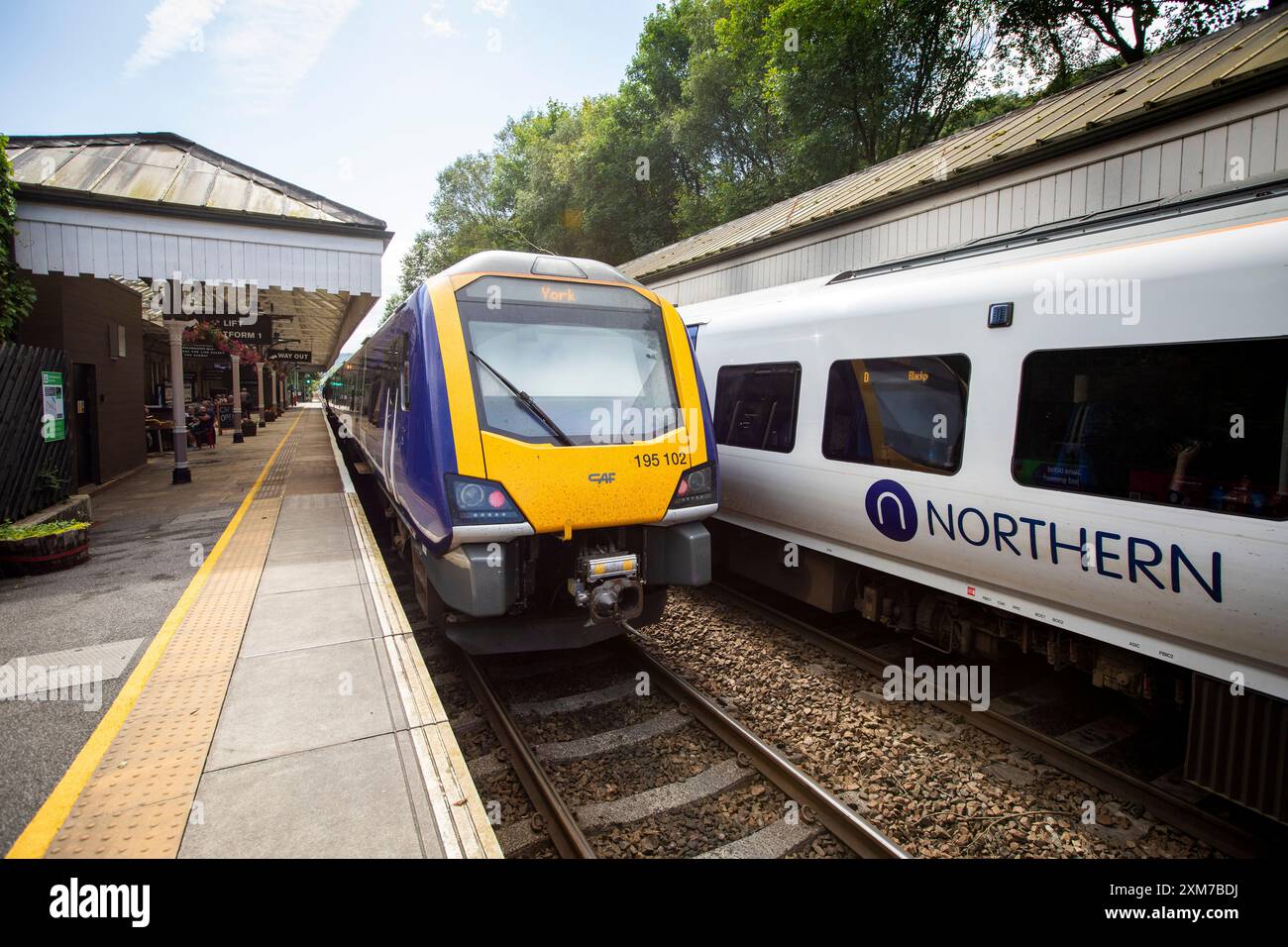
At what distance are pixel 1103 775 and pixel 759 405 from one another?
3.96m

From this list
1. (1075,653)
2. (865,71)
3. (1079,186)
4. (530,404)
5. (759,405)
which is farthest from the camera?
(865,71)

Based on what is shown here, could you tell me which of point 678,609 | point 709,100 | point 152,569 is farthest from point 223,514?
point 709,100

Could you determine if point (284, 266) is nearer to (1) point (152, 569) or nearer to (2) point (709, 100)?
(1) point (152, 569)

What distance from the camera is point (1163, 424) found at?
11.4 feet

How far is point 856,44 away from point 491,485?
80.5ft

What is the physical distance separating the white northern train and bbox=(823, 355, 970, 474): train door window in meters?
0.02

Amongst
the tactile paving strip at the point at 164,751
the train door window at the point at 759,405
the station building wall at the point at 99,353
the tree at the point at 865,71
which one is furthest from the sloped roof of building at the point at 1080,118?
the tree at the point at 865,71

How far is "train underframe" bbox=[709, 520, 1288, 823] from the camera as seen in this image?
318 cm

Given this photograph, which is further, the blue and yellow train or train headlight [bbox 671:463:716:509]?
train headlight [bbox 671:463:716:509]

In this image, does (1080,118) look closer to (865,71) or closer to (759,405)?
(759,405)

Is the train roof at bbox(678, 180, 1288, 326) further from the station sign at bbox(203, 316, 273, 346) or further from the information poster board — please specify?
the station sign at bbox(203, 316, 273, 346)

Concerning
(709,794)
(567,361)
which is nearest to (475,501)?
(567,361)

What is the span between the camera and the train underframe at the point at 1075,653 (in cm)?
318

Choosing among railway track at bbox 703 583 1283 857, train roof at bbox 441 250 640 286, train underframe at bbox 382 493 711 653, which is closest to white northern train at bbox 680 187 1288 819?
railway track at bbox 703 583 1283 857
